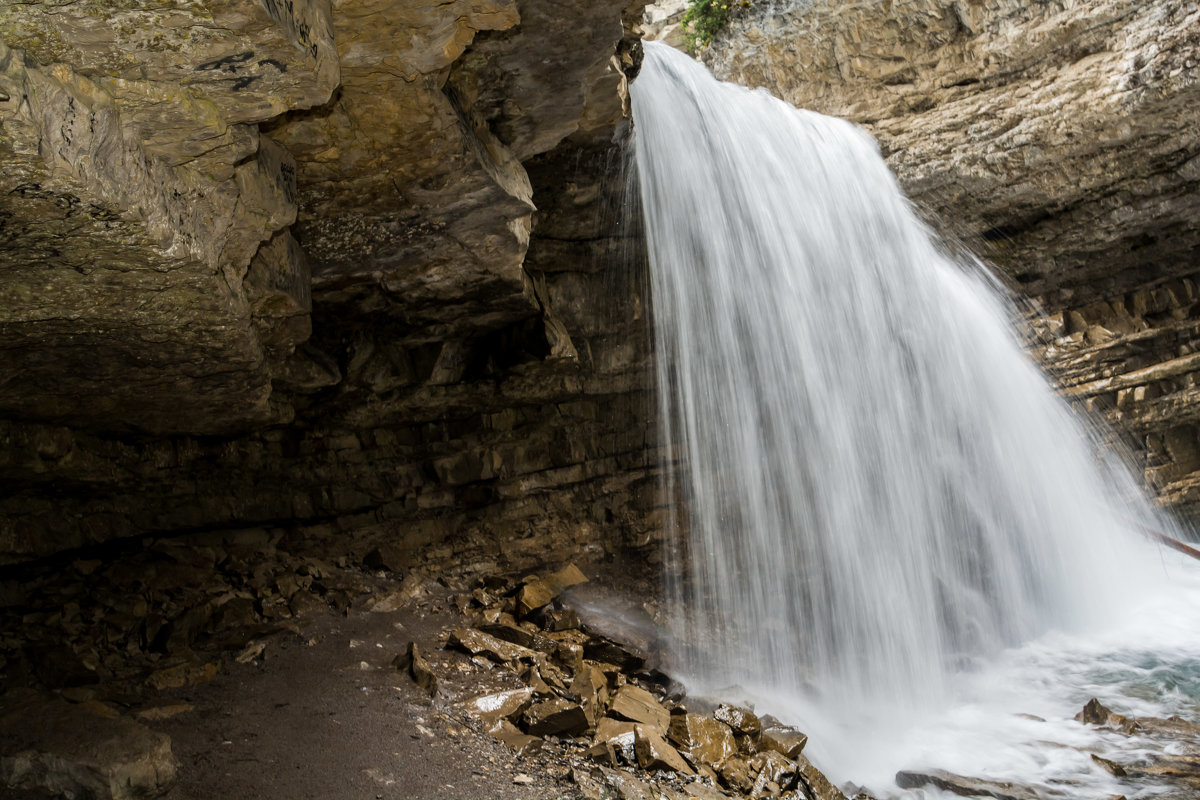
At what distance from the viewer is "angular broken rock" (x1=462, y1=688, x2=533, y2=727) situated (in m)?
4.73

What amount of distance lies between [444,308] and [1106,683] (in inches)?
267

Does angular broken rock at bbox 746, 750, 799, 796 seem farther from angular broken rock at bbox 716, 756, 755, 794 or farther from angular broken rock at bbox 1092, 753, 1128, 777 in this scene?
angular broken rock at bbox 1092, 753, 1128, 777

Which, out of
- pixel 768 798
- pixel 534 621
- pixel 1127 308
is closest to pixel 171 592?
pixel 534 621

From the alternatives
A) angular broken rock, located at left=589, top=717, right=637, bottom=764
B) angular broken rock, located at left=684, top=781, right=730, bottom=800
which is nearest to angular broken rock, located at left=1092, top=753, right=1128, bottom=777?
angular broken rock, located at left=684, top=781, right=730, bottom=800

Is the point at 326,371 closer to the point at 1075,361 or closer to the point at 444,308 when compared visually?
the point at 444,308

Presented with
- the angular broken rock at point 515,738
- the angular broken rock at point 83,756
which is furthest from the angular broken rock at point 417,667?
the angular broken rock at point 83,756

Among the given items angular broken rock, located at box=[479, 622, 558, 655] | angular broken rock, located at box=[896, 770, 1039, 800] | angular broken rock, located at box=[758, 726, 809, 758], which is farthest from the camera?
angular broken rock, located at box=[479, 622, 558, 655]

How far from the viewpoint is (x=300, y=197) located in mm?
4824

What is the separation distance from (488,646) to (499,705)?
99cm

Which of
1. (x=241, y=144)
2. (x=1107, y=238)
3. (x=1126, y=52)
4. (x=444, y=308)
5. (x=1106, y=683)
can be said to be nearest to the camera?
(x=241, y=144)

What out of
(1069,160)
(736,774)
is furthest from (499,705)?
(1069,160)

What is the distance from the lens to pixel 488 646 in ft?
19.0

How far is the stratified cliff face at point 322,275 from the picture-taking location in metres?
2.83

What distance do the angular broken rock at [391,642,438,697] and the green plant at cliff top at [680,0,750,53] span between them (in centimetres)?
1043
